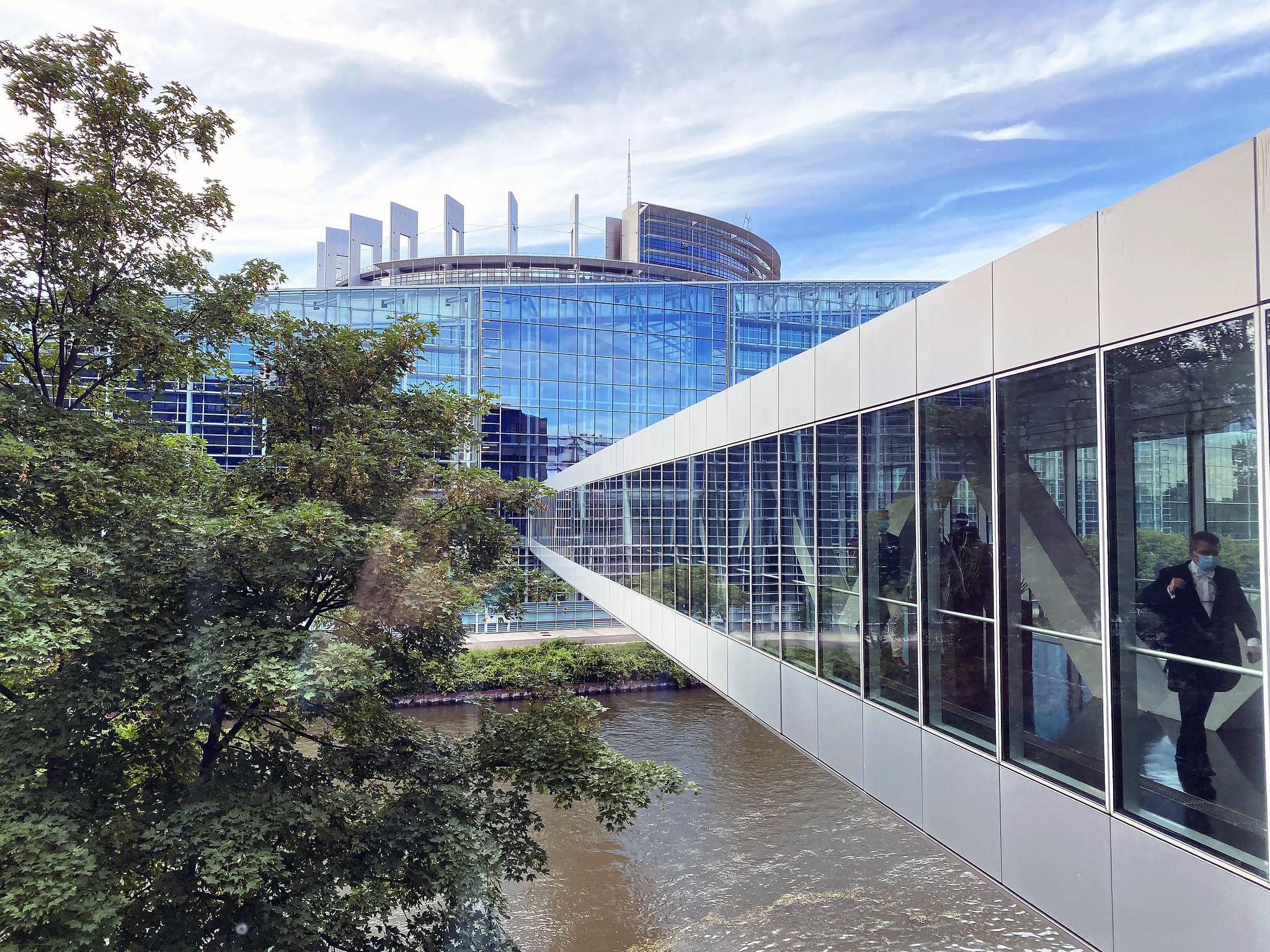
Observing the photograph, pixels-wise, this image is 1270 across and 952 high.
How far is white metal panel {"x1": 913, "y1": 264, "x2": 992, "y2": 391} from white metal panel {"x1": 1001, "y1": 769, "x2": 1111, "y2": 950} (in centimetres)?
292

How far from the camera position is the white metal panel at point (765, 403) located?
994 cm

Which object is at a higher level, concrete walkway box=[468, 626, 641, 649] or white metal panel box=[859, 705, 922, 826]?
white metal panel box=[859, 705, 922, 826]

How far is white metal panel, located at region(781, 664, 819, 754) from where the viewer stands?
8664 mm

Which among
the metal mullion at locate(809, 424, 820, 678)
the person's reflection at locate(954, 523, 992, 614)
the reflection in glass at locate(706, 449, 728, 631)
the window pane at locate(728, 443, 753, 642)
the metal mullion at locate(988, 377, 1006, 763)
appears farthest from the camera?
the reflection in glass at locate(706, 449, 728, 631)

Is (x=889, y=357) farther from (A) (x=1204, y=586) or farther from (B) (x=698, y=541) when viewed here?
(B) (x=698, y=541)

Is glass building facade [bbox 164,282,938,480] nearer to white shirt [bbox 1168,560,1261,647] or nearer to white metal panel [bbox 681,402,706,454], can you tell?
white metal panel [bbox 681,402,706,454]

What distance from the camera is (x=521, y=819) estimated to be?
9.80m

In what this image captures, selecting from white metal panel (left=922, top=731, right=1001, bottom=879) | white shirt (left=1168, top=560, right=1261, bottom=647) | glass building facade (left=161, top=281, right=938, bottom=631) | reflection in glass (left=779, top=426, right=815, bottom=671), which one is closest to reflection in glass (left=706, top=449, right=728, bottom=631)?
reflection in glass (left=779, top=426, right=815, bottom=671)

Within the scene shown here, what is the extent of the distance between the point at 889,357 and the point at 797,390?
2195 millimetres

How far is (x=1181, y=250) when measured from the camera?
4074 millimetres

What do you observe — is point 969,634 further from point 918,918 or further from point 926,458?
point 918,918

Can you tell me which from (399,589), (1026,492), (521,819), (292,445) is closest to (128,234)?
(292,445)

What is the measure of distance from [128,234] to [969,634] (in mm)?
9371

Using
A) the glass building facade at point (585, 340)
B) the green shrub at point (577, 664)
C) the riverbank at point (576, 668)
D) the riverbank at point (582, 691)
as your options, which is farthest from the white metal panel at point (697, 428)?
the glass building facade at point (585, 340)
